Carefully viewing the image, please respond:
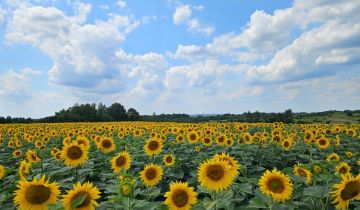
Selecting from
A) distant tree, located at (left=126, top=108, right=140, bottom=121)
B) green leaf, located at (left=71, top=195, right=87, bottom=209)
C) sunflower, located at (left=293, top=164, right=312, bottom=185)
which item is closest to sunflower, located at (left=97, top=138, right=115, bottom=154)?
sunflower, located at (left=293, top=164, right=312, bottom=185)

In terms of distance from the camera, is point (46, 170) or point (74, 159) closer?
point (74, 159)

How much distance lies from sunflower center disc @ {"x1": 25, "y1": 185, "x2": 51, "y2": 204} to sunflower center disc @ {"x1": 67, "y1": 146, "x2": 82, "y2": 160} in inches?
130

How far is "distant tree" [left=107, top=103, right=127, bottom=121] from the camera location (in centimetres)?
7052

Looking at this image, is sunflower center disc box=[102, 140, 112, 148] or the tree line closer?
sunflower center disc box=[102, 140, 112, 148]

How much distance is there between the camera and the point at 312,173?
5.43 metres

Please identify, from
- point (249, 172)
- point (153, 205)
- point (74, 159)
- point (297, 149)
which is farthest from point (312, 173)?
point (297, 149)

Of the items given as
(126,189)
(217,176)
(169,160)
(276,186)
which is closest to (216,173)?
(217,176)

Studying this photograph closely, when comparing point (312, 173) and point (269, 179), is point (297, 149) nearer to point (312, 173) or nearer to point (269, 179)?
point (312, 173)

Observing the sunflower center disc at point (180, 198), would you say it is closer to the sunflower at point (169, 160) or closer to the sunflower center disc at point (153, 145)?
the sunflower at point (169, 160)

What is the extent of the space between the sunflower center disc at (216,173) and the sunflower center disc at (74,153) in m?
3.20

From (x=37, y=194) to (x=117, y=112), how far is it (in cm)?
6848

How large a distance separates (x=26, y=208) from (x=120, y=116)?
68019 millimetres

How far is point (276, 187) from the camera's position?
4.55 m

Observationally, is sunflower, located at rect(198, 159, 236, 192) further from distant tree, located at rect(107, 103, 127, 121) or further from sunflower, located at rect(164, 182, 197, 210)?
distant tree, located at rect(107, 103, 127, 121)
